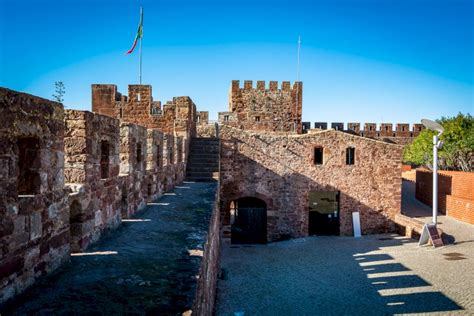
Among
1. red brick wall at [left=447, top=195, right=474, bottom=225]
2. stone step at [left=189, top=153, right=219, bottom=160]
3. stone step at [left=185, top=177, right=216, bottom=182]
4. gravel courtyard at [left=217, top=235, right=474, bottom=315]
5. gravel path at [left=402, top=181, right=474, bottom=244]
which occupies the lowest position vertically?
gravel courtyard at [left=217, top=235, right=474, bottom=315]

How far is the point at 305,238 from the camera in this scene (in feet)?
60.4

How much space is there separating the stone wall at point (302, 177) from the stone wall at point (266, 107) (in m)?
8.92

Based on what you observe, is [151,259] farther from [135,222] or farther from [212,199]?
[212,199]

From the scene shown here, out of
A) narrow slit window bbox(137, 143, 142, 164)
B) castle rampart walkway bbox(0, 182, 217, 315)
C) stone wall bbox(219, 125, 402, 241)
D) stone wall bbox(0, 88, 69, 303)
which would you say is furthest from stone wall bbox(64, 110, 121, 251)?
stone wall bbox(219, 125, 402, 241)

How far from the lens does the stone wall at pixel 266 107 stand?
27406 millimetres

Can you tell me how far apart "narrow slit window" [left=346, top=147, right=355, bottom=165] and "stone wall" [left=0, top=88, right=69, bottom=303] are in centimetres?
1656

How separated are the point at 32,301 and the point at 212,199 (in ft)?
23.5

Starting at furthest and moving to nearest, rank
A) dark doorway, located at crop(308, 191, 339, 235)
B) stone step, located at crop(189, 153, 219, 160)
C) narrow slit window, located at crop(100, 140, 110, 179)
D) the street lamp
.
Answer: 1. dark doorway, located at crop(308, 191, 339, 235)
2. stone step, located at crop(189, 153, 219, 160)
3. the street lamp
4. narrow slit window, located at crop(100, 140, 110, 179)

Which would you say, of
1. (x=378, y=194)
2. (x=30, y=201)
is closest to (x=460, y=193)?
(x=378, y=194)

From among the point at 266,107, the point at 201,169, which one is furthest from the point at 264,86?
the point at 201,169

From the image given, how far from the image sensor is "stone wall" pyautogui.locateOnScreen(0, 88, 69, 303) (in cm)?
324

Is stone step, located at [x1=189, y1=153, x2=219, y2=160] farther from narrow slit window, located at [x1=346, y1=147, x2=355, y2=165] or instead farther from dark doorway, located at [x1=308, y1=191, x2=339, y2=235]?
narrow slit window, located at [x1=346, y1=147, x2=355, y2=165]

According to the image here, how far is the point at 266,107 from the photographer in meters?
27.5

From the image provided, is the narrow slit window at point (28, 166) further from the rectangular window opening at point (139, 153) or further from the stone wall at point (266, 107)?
the stone wall at point (266, 107)
